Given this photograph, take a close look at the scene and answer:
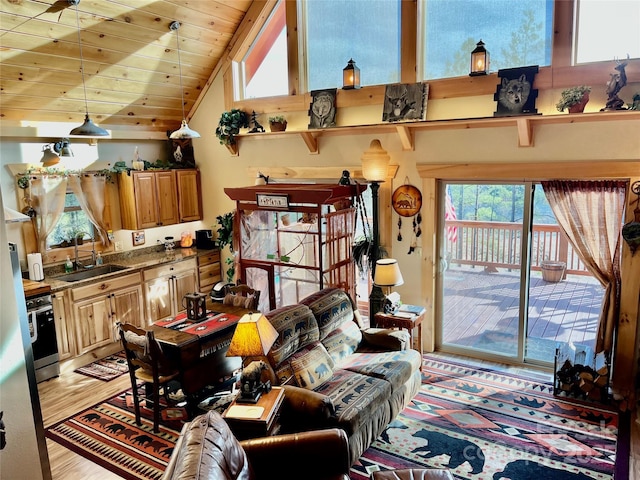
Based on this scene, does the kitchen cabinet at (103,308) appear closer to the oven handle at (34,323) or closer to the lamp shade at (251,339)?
the oven handle at (34,323)

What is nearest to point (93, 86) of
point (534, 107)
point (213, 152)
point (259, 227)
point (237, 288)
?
point (213, 152)

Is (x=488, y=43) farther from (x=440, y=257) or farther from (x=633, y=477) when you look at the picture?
(x=633, y=477)

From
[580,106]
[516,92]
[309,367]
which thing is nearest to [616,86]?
[580,106]

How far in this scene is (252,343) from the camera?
10.2ft

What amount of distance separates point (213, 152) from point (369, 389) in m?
4.39

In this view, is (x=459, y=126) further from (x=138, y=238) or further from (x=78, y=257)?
(x=78, y=257)

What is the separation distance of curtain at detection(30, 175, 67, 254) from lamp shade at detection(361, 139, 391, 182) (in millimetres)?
3578

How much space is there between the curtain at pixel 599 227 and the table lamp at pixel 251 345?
10.1 ft

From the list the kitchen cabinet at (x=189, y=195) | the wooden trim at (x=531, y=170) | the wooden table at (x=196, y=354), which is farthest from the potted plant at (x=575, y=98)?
the kitchen cabinet at (x=189, y=195)

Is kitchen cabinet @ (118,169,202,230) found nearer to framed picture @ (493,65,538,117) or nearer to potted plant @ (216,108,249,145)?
potted plant @ (216,108,249,145)

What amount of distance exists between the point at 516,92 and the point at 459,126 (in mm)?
626

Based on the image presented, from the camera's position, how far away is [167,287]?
624cm

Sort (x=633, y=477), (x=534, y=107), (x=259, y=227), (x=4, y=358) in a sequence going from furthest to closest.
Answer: (x=259, y=227), (x=534, y=107), (x=633, y=477), (x=4, y=358)

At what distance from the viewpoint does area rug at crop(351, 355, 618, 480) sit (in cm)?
344
